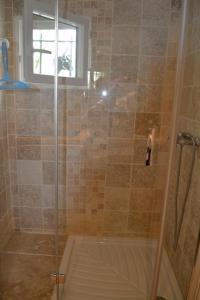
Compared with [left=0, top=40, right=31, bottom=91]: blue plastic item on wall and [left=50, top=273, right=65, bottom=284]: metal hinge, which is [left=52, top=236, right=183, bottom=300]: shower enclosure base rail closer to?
[left=50, top=273, right=65, bottom=284]: metal hinge

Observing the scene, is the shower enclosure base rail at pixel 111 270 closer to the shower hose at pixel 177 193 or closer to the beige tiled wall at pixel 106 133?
the beige tiled wall at pixel 106 133

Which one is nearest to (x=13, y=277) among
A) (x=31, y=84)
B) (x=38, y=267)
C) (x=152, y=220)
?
(x=38, y=267)

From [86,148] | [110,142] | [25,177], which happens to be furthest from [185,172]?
[25,177]

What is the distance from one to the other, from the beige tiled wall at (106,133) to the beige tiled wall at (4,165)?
0.07m

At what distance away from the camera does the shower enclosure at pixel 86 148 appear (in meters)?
1.58

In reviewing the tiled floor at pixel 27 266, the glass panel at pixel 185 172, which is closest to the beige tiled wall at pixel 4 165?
the tiled floor at pixel 27 266

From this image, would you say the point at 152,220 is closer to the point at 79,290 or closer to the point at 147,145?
the point at 147,145

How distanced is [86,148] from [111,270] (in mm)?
931

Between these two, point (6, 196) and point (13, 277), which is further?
point (6, 196)

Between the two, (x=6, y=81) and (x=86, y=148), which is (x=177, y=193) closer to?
(x=86, y=148)

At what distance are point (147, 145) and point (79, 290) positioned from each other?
114 cm

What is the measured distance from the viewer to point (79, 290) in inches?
57.3

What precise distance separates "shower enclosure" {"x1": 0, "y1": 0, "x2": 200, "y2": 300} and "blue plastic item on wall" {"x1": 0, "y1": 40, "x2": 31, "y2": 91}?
8 cm

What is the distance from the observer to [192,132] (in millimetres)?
1370
